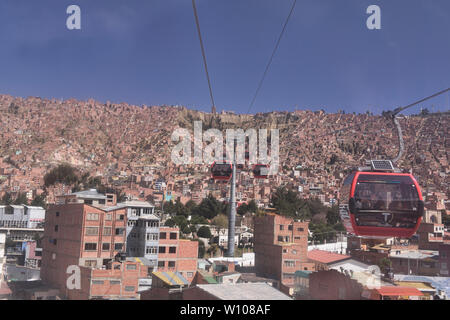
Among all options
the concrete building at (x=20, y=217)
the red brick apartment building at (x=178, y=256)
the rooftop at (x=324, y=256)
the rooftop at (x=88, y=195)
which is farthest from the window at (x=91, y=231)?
the concrete building at (x=20, y=217)

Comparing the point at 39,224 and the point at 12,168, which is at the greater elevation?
the point at 12,168

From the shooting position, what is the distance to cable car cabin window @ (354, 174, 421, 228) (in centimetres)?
653

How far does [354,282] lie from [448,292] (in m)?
4.67

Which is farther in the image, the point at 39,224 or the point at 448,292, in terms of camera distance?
the point at 39,224

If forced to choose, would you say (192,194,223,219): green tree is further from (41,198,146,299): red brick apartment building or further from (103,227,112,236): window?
(103,227,112,236): window

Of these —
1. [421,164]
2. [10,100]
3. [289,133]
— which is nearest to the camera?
[421,164]

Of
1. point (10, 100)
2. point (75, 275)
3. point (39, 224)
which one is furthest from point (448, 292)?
point (10, 100)

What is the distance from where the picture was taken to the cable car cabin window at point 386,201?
21.4ft

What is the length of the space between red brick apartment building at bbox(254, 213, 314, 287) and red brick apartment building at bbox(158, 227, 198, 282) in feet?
13.5

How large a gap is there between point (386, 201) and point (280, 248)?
53.6ft

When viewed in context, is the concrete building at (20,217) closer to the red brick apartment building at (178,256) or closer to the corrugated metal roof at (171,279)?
the red brick apartment building at (178,256)
